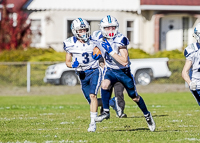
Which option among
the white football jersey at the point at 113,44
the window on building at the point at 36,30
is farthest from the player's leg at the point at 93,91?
the window on building at the point at 36,30

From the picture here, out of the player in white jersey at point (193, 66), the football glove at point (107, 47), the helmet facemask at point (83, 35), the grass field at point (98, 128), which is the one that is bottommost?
the grass field at point (98, 128)

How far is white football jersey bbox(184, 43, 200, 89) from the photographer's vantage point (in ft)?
24.2

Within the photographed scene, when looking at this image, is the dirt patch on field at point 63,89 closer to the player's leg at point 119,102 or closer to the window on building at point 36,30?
the window on building at point 36,30

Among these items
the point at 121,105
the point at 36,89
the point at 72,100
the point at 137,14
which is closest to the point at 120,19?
the point at 137,14

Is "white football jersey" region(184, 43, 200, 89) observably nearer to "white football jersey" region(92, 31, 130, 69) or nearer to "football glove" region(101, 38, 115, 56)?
"white football jersey" region(92, 31, 130, 69)

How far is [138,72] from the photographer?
1933 cm

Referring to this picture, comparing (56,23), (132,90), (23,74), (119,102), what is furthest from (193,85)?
(56,23)

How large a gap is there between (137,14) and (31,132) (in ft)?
59.8

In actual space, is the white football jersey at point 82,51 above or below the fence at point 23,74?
above

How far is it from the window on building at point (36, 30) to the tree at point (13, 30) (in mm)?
863

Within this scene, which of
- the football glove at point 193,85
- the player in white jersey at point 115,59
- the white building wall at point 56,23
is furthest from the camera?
the white building wall at point 56,23

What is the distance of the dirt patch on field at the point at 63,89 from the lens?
1844 centimetres

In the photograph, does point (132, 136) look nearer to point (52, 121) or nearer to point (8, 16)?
point (52, 121)

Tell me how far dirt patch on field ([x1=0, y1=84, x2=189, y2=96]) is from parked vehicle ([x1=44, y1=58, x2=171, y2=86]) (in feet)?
1.03
